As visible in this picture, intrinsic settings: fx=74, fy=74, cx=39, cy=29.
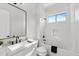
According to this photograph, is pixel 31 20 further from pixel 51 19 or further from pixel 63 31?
pixel 63 31

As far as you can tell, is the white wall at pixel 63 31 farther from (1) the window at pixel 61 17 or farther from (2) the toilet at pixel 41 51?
(2) the toilet at pixel 41 51

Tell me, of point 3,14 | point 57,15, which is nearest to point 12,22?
point 3,14

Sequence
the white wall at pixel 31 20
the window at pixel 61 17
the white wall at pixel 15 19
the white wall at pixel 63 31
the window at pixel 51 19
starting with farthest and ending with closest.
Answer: the window at pixel 51 19 → the white wall at pixel 31 20 → the window at pixel 61 17 → the white wall at pixel 63 31 → the white wall at pixel 15 19

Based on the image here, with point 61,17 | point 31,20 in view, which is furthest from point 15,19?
point 61,17

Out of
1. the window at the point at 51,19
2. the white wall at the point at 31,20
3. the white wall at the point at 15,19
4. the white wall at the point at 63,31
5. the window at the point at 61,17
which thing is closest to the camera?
the white wall at the point at 15,19

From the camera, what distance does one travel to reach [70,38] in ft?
6.62

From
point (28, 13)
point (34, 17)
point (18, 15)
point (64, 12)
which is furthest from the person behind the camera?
Answer: point (34, 17)

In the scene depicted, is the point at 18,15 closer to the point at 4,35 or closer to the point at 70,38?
the point at 4,35

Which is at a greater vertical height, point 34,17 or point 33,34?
point 34,17

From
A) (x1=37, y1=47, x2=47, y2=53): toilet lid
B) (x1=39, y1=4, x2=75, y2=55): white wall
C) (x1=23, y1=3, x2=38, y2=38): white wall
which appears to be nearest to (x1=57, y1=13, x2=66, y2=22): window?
(x1=39, y1=4, x2=75, y2=55): white wall

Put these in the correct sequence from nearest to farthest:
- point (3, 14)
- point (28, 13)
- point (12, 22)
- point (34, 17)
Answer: point (3, 14), point (12, 22), point (28, 13), point (34, 17)

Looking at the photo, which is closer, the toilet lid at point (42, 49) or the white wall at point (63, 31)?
the white wall at point (63, 31)

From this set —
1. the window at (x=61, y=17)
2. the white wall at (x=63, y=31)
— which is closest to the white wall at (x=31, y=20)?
the white wall at (x=63, y=31)

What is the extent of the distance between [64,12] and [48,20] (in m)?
0.58
